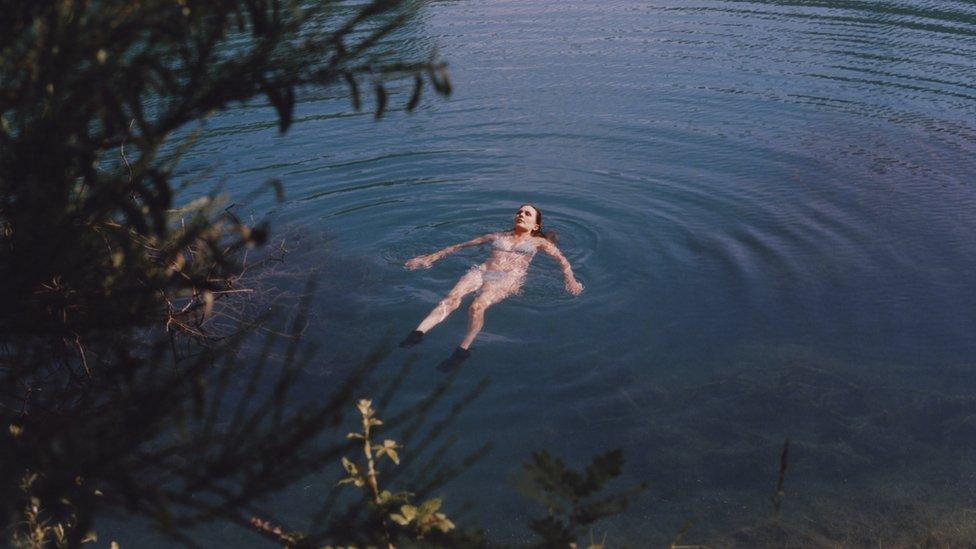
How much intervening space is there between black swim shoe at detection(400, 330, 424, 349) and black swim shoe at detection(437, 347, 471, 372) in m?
0.37

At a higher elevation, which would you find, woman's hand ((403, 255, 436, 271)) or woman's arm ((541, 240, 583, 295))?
woman's arm ((541, 240, 583, 295))

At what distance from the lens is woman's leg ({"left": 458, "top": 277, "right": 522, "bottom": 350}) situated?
31.2 feet

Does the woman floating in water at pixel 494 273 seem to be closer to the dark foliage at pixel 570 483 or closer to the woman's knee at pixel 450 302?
the woman's knee at pixel 450 302

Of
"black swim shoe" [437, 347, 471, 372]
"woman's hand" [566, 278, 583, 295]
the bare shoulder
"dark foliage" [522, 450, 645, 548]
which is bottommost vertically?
"black swim shoe" [437, 347, 471, 372]

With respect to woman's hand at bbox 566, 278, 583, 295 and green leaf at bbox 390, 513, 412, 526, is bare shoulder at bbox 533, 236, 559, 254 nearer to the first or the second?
woman's hand at bbox 566, 278, 583, 295

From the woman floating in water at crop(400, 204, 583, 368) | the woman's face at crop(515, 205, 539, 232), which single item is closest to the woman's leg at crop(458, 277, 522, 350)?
the woman floating in water at crop(400, 204, 583, 368)

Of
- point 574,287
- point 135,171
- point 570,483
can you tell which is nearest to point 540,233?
point 574,287

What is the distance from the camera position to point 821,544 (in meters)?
6.49

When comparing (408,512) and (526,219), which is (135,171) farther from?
(526,219)

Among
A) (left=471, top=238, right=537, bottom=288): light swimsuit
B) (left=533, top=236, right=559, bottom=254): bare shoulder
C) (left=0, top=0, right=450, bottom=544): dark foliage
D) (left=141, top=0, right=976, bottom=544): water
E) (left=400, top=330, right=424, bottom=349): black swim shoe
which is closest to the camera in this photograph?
(left=0, top=0, right=450, bottom=544): dark foliage

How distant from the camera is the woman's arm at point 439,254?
36.4ft

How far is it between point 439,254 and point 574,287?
1821 mm

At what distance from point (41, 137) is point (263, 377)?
5688 millimetres

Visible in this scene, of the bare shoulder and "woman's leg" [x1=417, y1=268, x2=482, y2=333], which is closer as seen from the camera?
"woman's leg" [x1=417, y1=268, x2=482, y2=333]
